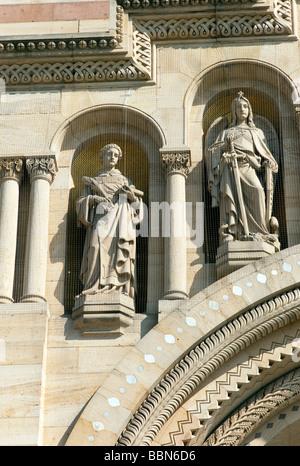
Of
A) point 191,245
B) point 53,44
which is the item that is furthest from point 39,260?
point 53,44

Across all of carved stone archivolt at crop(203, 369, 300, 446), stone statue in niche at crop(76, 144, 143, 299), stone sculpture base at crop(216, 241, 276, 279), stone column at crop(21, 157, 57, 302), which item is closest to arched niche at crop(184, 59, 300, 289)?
stone sculpture base at crop(216, 241, 276, 279)

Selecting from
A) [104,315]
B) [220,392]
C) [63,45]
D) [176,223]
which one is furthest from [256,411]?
[63,45]

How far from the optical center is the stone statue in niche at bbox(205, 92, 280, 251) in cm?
1725

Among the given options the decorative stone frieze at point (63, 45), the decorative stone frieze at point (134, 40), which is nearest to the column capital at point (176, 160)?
the decorative stone frieze at point (134, 40)

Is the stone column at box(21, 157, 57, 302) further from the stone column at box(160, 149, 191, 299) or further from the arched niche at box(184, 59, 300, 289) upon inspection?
the arched niche at box(184, 59, 300, 289)

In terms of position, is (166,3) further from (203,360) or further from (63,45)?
(203,360)

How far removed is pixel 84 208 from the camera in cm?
1747

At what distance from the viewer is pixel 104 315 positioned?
54.5 feet

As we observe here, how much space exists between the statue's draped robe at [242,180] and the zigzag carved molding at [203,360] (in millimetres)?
1129

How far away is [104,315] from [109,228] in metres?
1.27

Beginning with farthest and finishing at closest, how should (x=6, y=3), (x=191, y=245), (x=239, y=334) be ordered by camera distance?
(x=6, y=3)
(x=191, y=245)
(x=239, y=334)

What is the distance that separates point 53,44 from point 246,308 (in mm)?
4805

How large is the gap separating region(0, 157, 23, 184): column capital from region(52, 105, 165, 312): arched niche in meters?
0.54

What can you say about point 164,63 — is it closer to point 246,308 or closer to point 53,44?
point 53,44
